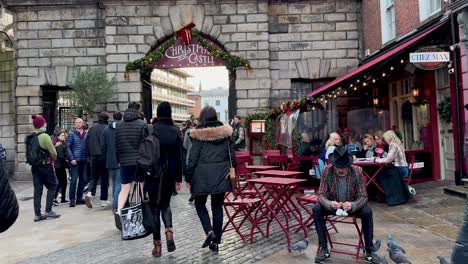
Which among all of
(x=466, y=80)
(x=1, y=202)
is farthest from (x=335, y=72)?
(x=1, y=202)

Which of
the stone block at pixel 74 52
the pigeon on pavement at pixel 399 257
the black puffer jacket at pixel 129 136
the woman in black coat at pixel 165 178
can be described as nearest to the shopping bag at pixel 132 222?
the woman in black coat at pixel 165 178

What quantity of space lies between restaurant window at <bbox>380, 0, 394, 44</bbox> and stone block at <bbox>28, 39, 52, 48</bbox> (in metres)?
11.0

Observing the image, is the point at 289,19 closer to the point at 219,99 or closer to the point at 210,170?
the point at 210,170

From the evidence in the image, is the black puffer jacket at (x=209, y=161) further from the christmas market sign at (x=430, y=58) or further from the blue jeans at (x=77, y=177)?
the christmas market sign at (x=430, y=58)

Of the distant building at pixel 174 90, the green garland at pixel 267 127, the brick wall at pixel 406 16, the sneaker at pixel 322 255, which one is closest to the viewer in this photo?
the sneaker at pixel 322 255

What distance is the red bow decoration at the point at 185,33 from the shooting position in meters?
13.6

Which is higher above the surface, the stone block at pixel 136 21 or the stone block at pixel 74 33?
the stone block at pixel 136 21

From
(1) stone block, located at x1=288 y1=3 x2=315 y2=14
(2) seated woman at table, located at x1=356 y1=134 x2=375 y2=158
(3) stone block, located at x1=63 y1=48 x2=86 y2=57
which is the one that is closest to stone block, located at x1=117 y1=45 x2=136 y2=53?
(3) stone block, located at x1=63 y1=48 x2=86 y2=57

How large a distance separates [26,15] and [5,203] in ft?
45.7

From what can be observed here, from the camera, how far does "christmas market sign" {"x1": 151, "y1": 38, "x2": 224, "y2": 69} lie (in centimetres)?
1405

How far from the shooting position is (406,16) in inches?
428

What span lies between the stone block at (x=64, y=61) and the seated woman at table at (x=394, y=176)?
10.9 metres

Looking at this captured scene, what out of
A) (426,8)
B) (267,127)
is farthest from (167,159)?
(267,127)

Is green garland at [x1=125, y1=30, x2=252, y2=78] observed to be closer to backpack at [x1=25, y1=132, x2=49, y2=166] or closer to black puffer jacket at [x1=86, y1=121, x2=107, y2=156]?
black puffer jacket at [x1=86, y1=121, x2=107, y2=156]
